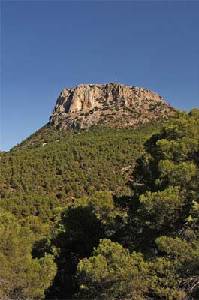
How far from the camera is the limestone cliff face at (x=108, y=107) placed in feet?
294

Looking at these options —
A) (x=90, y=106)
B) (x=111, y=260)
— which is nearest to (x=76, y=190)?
(x=111, y=260)

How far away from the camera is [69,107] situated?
106 m

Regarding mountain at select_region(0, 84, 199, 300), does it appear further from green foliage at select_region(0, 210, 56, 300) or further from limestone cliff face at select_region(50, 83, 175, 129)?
limestone cliff face at select_region(50, 83, 175, 129)

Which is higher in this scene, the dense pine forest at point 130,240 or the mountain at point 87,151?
the mountain at point 87,151

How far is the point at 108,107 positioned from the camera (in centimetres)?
9975

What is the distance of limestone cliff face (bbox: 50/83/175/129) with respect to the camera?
8974 centimetres

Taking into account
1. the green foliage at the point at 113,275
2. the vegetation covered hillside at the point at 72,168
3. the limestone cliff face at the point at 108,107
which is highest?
the limestone cliff face at the point at 108,107

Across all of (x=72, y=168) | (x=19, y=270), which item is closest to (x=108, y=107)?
(x=72, y=168)

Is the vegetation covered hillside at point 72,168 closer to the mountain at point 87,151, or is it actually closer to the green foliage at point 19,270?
the mountain at point 87,151

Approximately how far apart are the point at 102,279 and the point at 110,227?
3.93 meters

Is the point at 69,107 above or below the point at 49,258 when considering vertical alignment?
above

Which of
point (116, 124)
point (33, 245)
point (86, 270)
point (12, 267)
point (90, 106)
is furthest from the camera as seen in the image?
point (90, 106)

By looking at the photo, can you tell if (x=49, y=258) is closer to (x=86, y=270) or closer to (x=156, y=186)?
(x=86, y=270)

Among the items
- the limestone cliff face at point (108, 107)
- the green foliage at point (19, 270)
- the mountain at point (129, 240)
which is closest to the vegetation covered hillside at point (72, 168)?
the limestone cliff face at point (108, 107)
